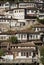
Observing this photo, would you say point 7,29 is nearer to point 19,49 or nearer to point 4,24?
point 4,24

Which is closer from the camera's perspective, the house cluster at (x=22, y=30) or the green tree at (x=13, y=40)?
the house cluster at (x=22, y=30)

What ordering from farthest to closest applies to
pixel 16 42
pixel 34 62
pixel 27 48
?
pixel 16 42
pixel 27 48
pixel 34 62

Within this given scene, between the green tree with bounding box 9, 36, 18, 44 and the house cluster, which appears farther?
the green tree with bounding box 9, 36, 18, 44

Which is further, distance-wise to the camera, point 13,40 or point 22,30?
point 22,30

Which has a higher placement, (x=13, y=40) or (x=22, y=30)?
(x=22, y=30)

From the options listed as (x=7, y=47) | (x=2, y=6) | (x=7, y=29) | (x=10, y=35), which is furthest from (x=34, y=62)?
(x=2, y=6)

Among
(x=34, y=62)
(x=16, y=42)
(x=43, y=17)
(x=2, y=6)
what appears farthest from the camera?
(x=2, y=6)

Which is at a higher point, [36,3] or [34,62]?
[36,3]

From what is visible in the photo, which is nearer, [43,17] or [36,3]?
[43,17]
